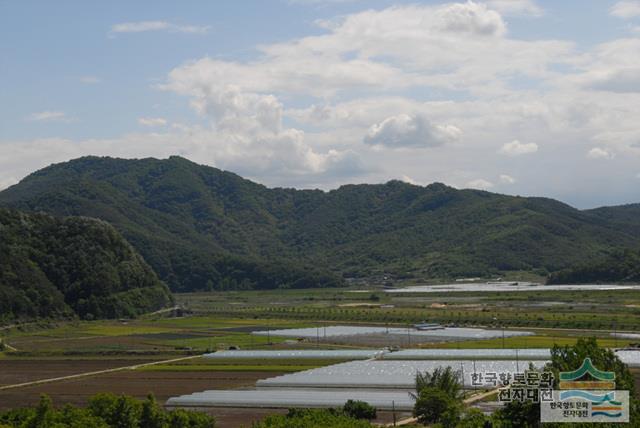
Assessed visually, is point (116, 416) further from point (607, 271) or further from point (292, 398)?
point (607, 271)

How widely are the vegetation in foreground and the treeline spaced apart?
133 m

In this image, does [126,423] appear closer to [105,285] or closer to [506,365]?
[506,365]

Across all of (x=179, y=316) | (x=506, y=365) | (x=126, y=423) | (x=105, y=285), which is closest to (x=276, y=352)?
(x=506, y=365)

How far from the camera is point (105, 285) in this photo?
13400cm

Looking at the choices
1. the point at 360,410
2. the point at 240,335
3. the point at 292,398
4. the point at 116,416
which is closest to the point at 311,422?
the point at 116,416

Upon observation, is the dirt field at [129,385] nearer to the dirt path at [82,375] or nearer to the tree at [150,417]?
the dirt path at [82,375]

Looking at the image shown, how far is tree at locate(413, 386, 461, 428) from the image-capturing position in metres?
42.2

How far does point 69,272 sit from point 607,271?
312ft

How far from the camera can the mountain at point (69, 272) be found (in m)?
123

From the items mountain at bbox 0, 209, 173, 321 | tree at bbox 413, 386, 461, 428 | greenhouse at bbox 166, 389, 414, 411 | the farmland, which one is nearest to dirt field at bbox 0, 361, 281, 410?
the farmland

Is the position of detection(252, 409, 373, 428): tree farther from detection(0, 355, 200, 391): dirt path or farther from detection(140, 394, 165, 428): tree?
detection(0, 355, 200, 391): dirt path

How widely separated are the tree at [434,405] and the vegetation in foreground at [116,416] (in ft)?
32.7

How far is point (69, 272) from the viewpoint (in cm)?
13725

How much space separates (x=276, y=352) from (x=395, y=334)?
18.8m
